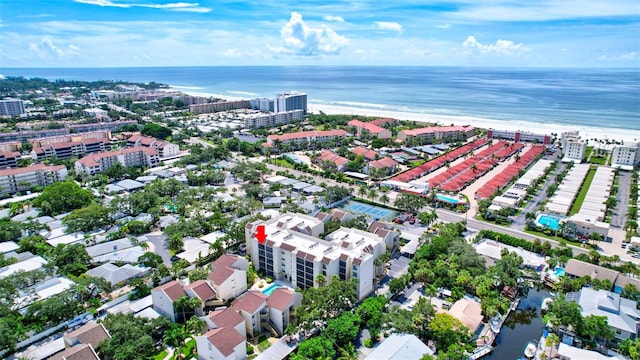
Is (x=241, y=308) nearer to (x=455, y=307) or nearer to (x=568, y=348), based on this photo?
(x=455, y=307)

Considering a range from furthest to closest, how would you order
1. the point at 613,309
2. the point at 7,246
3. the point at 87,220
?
the point at 87,220
the point at 7,246
the point at 613,309

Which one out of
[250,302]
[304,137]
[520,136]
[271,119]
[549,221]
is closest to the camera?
[250,302]

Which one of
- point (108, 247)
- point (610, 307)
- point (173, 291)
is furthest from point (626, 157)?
point (108, 247)

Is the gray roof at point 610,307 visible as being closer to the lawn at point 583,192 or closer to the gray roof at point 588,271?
the gray roof at point 588,271

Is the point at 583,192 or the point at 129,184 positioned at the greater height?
the point at 129,184

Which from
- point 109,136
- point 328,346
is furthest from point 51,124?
point 328,346

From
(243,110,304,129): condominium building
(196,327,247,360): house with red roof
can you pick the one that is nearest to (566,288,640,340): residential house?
(196,327,247,360): house with red roof

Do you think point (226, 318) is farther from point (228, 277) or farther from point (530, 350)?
point (530, 350)
